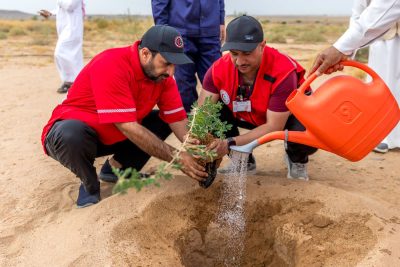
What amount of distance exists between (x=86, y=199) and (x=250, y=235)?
1.10m

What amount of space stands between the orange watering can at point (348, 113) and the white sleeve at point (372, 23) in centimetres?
26

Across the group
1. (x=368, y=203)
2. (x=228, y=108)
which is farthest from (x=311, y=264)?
(x=228, y=108)

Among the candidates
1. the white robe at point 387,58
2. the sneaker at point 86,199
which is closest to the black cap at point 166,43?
the sneaker at point 86,199

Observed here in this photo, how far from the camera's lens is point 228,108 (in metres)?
3.50

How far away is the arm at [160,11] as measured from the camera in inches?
165

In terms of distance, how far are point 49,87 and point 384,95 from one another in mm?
5829

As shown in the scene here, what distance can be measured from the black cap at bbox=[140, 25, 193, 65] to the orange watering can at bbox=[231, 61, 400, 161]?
0.73 meters

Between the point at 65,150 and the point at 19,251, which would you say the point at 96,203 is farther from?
the point at 19,251

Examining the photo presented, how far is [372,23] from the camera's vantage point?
9.24ft

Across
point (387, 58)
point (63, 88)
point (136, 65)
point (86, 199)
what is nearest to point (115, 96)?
point (136, 65)

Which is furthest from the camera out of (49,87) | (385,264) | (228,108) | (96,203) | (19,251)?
→ (49,87)

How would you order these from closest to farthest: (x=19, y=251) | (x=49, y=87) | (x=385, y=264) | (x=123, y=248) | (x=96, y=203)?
(x=385, y=264)
(x=123, y=248)
(x=19, y=251)
(x=96, y=203)
(x=49, y=87)

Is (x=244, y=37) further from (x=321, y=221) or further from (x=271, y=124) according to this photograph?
(x=321, y=221)

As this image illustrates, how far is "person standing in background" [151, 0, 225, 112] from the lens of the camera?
420cm
